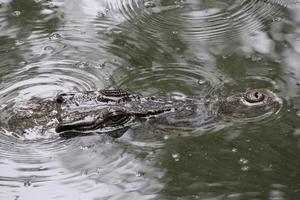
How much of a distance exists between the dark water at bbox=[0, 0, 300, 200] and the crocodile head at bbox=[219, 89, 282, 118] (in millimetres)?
87

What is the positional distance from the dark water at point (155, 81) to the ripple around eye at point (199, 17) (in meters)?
0.01

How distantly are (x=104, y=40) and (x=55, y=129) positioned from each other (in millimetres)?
1701

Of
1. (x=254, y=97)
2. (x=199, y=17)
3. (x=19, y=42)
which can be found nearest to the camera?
(x=254, y=97)

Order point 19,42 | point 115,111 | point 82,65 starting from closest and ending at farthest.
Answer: point 115,111 < point 82,65 < point 19,42

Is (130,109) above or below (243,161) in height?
above

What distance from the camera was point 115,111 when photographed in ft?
15.4

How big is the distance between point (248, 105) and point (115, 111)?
114 cm

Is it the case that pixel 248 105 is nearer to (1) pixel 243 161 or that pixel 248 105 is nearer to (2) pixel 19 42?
(1) pixel 243 161

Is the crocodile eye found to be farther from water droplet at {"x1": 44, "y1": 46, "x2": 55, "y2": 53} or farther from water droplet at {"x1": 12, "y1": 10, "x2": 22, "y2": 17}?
water droplet at {"x1": 12, "y1": 10, "x2": 22, "y2": 17}

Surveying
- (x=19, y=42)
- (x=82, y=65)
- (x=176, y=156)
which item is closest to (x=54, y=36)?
(x=19, y=42)

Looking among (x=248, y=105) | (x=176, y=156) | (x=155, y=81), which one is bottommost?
(x=176, y=156)

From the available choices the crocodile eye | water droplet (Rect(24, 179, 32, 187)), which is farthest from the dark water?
the crocodile eye

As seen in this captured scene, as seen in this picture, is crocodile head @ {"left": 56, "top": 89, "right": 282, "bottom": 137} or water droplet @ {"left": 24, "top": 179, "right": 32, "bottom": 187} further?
crocodile head @ {"left": 56, "top": 89, "right": 282, "bottom": 137}

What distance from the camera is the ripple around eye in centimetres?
621
